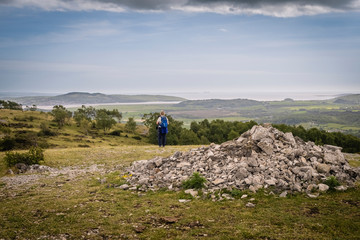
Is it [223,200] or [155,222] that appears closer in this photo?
[155,222]

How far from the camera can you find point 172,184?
46.2 ft

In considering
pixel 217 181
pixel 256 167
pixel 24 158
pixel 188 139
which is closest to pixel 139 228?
pixel 217 181

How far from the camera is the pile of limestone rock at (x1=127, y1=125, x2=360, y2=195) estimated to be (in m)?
13.0

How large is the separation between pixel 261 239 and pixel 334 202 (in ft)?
16.7

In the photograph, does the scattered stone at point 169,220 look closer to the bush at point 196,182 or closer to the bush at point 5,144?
the bush at point 196,182

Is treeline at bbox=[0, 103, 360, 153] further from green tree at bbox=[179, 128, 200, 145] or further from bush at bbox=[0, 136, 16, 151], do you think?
bush at bbox=[0, 136, 16, 151]

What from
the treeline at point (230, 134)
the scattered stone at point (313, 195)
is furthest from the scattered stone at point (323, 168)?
the treeline at point (230, 134)

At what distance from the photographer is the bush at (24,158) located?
19.8 metres

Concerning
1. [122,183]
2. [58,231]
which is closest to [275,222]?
[58,231]

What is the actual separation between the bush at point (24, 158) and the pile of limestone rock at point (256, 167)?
31.5ft

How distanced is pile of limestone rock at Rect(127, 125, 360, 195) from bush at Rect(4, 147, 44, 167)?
9.59 m

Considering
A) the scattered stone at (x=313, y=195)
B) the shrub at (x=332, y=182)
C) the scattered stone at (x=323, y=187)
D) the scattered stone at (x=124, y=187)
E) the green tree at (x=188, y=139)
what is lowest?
the green tree at (x=188, y=139)

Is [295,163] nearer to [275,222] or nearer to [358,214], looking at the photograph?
[358,214]

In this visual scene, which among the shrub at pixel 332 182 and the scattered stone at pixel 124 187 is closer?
the shrub at pixel 332 182
